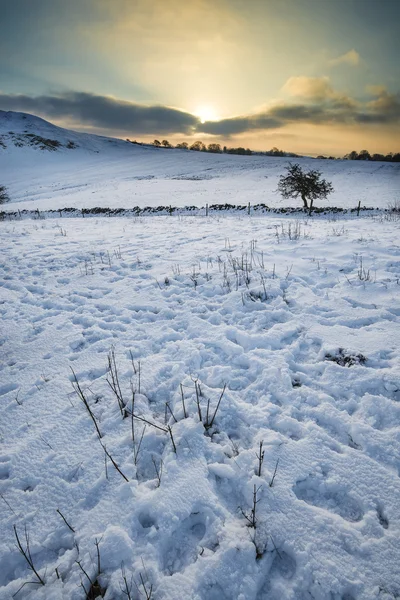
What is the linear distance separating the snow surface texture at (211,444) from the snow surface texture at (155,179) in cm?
2734

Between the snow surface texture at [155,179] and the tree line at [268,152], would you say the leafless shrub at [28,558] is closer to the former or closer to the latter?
the snow surface texture at [155,179]

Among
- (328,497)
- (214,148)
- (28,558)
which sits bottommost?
(28,558)

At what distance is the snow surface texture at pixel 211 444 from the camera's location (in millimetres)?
1972

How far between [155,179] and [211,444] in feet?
181

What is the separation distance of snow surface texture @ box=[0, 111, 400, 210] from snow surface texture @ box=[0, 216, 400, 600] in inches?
1076

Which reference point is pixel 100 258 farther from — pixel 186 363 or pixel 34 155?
pixel 34 155

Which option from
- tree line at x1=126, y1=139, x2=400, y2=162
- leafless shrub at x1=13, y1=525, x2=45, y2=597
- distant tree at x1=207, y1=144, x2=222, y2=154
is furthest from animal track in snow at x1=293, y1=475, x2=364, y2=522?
distant tree at x1=207, y1=144, x2=222, y2=154

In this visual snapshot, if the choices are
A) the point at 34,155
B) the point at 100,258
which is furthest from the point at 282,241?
the point at 34,155

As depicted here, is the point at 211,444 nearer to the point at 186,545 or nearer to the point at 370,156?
the point at 186,545

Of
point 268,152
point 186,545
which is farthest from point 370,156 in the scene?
point 186,545

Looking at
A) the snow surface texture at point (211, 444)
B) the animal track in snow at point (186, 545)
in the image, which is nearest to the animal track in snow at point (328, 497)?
the snow surface texture at point (211, 444)

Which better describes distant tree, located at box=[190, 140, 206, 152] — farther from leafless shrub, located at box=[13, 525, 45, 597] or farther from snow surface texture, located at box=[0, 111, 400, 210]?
leafless shrub, located at box=[13, 525, 45, 597]

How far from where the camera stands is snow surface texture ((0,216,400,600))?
6.47 feet

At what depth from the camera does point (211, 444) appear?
2.79 m
